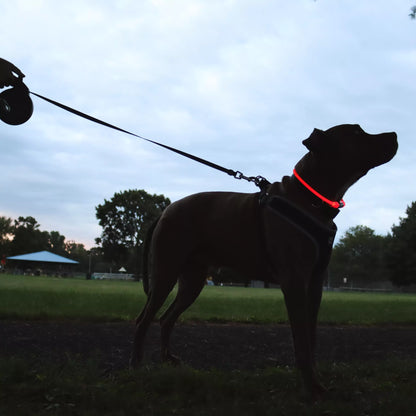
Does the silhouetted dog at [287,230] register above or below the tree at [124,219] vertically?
below

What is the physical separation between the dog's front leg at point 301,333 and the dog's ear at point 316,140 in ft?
3.47

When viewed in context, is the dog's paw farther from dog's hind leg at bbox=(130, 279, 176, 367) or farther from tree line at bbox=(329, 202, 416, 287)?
tree line at bbox=(329, 202, 416, 287)

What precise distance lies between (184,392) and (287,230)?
1.48m

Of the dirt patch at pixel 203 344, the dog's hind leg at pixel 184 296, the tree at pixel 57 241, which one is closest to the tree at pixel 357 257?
the tree at pixel 57 241

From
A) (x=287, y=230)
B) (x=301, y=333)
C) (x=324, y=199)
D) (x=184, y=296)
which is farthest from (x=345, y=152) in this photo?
(x=184, y=296)

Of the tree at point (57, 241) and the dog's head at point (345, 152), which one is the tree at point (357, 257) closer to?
the tree at point (57, 241)

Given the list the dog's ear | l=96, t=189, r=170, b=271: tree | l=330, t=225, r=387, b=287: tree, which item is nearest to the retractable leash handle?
the dog's ear

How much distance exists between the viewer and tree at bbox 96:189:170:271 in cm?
5678

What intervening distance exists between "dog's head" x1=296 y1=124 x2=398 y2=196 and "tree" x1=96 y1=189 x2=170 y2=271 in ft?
175

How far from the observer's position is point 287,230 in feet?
11.3

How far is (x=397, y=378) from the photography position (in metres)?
4.11

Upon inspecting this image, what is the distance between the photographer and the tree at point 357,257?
98125 millimetres

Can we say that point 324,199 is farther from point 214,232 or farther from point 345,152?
point 214,232

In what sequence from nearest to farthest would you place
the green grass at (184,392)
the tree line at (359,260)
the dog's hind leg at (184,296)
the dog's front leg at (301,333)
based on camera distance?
1. the green grass at (184,392)
2. the dog's front leg at (301,333)
3. the dog's hind leg at (184,296)
4. the tree line at (359,260)
